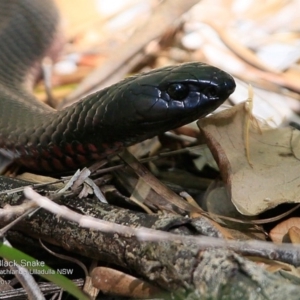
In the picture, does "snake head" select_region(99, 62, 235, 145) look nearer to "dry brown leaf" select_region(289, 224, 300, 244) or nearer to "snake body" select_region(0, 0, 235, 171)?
"snake body" select_region(0, 0, 235, 171)

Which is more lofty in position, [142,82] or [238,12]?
[142,82]

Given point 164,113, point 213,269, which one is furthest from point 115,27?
point 213,269

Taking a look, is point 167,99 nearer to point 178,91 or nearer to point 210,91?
point 178,91

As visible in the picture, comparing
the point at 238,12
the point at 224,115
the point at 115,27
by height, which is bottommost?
the point at 238,12

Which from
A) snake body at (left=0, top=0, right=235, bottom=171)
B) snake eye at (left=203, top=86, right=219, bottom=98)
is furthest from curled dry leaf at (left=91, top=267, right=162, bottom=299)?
snake eye at (left=203, top=86, right=219, bottom=98)

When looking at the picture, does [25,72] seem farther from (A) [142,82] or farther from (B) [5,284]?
(B) [5,284]

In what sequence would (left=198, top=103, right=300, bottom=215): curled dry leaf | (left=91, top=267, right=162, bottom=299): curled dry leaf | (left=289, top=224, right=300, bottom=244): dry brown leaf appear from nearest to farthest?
1. (left=91, top=267, right=162, bottom=299): curled dry leaf
2. (left=289, top=224, right=300, bottom=244): dry brown leaf
3. (left=198, top=103, right=300, bottom=215): curled dry leaf
